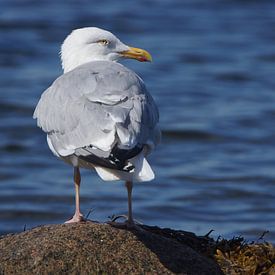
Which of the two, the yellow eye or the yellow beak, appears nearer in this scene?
the yellow eye

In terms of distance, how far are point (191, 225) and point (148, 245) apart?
5.68 metres

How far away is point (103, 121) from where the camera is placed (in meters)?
7.24

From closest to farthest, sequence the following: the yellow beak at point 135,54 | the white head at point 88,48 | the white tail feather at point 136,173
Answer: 1. the white tail feather at point 136,173
2. the white head at point 88,48
3. the yellow beak at point 135,54

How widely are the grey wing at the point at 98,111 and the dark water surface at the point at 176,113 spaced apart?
4.81m

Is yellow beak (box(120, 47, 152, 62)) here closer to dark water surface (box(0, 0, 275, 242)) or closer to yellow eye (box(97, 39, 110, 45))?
yellow eye (box(97, 39, 110, 45))

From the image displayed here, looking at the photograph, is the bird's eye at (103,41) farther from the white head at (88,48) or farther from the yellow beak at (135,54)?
the yellow beak at (135,54)

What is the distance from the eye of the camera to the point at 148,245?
7336mm

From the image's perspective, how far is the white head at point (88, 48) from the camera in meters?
8.68

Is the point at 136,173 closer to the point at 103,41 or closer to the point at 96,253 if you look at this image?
the point at 96,253

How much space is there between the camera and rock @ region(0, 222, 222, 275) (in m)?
6.93

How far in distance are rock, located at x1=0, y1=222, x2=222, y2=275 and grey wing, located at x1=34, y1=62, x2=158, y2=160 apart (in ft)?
2.07

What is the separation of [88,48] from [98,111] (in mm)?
1406

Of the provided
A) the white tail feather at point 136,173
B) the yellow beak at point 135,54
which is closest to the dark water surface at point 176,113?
the yellow beak at point 135,54

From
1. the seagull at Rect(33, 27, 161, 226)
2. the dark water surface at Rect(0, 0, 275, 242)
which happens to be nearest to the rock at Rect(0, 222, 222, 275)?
the seagull at Rect(33, 27, 161, 226)
